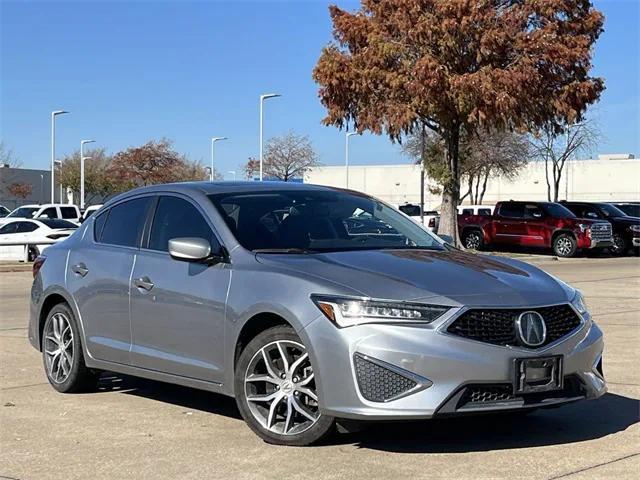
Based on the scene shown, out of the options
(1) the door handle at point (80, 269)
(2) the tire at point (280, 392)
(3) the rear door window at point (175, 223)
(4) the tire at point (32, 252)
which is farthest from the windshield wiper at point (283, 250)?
(4) the tire at point (32, 252)

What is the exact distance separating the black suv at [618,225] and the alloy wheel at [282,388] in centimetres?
2690

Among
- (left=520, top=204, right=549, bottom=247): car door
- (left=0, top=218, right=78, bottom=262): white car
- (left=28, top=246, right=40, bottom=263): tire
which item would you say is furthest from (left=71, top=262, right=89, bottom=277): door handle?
(left=520, top=204, right=549, bottom=247): car door

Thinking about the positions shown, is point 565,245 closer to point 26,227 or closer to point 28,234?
point 28,234

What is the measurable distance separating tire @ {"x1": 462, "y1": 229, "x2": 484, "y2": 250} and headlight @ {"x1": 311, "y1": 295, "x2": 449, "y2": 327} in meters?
27.8

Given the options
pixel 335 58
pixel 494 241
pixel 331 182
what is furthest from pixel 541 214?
pixel 331 182

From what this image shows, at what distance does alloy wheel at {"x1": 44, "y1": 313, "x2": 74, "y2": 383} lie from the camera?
7.43 metres

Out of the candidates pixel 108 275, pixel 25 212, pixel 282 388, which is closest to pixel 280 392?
pixel 282 388

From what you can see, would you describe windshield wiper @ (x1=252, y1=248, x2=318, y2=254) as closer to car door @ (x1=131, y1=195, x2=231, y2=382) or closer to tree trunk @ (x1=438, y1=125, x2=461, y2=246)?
car door @ (x1=131, y1=195, x2=231, y2=382)

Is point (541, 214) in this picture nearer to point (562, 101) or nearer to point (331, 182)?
point (562, 101)

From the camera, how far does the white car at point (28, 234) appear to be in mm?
26688

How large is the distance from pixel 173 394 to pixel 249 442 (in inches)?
71.0

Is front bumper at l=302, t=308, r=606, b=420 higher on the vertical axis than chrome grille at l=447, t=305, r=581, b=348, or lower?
lower

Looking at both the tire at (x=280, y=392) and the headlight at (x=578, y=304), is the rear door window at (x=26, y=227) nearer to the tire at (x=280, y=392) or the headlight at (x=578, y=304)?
the tire at (x=280, y=392)

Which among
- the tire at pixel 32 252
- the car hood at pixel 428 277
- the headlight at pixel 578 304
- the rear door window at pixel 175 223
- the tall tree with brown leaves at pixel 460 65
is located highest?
the tall tree with brown leaves at pixel 460 65
